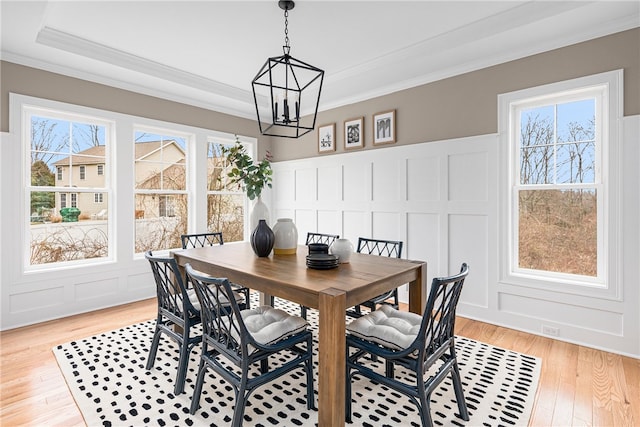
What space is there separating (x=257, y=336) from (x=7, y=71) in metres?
3.56

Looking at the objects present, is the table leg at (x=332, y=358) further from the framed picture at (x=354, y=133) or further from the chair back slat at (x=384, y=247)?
the framed picture at (x=354, y=133)

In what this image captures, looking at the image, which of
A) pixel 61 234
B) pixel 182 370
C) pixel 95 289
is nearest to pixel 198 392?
pixel 182 370

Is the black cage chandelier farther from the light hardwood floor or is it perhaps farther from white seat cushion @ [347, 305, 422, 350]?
the light hardwood floor

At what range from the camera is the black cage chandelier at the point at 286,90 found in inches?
81.7

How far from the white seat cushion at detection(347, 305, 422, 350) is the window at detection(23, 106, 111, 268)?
11.1ft

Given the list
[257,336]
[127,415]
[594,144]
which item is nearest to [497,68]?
[594,144]

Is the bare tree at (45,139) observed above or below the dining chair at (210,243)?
above

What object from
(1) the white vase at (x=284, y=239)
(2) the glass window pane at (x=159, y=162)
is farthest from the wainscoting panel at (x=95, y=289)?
(1) the white vase at (x=284, y=239)

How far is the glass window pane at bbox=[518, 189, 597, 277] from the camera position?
288 centimetres

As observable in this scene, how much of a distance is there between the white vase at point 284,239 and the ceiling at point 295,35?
5.70 ft

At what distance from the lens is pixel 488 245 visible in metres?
3.31

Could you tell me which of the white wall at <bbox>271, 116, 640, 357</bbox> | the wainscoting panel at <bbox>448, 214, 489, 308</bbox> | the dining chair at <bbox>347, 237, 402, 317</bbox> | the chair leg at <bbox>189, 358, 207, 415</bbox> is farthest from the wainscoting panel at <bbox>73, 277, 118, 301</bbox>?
the wainscoting panel at <bbox>448, 214, 489, 308</bbox>

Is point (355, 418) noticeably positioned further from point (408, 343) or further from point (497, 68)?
point (497, 68)

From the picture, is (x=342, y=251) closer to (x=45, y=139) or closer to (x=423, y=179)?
(x=423, y=179)
